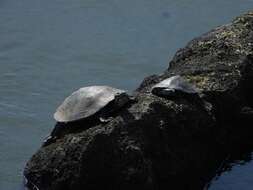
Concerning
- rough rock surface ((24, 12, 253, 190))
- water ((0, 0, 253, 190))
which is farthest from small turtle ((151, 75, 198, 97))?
water ((0, 0, 253, 190))

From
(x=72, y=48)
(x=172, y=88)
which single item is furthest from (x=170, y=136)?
(x=72, y=48)

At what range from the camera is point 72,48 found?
11.2 m

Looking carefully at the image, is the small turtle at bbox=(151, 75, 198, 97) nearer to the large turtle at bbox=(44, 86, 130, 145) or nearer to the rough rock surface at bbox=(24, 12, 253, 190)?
the rough rock surface at bbox=(24, 12, 253, 190)

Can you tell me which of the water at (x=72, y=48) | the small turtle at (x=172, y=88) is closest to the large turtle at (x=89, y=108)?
the small turtle at (x=172, y=88)

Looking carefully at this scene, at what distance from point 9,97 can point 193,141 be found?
3.53 m

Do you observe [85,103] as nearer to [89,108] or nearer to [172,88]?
[89,108]

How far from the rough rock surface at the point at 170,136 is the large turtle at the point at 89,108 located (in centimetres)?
6

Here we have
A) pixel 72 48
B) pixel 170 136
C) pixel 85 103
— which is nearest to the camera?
pixel 170 136

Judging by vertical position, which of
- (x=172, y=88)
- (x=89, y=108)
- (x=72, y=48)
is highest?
(x=172, y=88)

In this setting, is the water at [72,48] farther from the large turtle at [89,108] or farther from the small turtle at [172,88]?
the small turtle at [172,88]

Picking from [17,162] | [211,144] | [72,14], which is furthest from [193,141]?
[72,14]

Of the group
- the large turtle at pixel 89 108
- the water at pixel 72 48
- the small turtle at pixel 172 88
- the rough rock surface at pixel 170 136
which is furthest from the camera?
the water at pixel 72 48

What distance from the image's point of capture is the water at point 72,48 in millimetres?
8398

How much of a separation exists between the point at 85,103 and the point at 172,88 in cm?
88
